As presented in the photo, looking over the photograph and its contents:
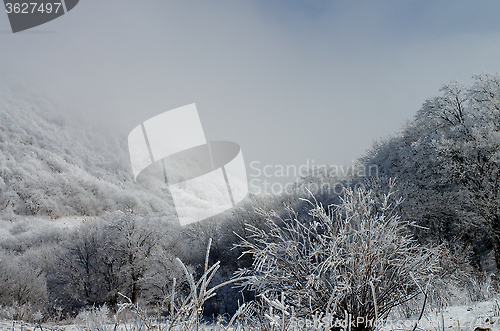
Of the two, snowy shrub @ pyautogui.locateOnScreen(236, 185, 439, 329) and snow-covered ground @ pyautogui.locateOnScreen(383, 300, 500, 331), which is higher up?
snowy shrub @ pyautogui.locateOnScreen(236, 185, 439, 329)

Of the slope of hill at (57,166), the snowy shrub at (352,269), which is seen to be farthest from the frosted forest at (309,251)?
the slope of hill at (57,166)

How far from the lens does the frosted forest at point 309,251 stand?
9.28 feet

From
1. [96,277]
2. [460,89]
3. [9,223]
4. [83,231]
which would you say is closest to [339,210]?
[460,89]

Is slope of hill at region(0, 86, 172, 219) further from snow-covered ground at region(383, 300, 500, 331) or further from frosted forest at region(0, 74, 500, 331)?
snow-covered ground at region(383, 300, 500, 331)

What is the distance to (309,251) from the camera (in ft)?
10.4

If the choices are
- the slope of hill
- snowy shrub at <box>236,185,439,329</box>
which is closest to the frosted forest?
snowy shrub at <box>236,185,439,329</box>

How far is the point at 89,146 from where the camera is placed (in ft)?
303

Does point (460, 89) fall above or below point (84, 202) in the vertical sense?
above

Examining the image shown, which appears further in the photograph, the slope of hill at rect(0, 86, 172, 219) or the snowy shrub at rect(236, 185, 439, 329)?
the slope of hill at rect(0, 86, 172, 219)

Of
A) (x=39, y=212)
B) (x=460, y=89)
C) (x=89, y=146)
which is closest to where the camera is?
(x=460, y=89)

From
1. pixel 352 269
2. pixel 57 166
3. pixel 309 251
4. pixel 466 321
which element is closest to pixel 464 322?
pixel 466 321

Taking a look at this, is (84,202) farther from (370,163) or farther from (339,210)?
(339,210)

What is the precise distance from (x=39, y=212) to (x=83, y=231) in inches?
1332

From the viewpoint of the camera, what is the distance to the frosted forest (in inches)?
111
